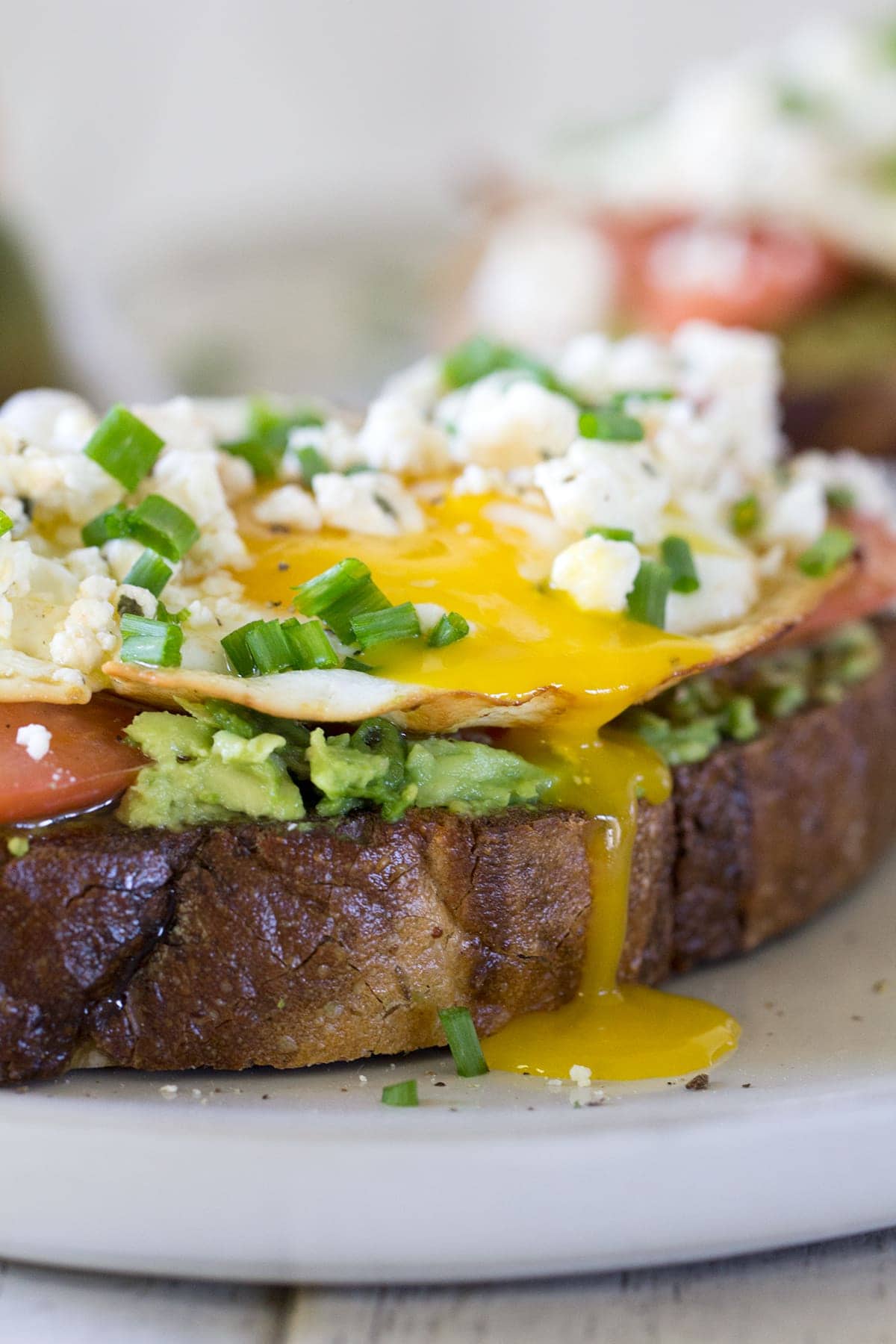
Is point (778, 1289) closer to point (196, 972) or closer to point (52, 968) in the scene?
point (196, 972)

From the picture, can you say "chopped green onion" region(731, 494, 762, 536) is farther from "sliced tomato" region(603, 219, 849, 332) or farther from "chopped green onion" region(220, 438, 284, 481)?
"sliced tomato" region(603, 219, 849, 332)

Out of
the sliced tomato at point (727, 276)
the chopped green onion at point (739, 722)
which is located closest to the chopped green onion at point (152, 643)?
the chopped green onion at point (739, 722)

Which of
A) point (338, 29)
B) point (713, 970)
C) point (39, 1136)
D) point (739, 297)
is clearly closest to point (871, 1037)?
point (713, 970)

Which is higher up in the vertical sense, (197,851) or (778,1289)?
(197,851)

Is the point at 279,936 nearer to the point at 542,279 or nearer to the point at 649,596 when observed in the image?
the point at 649,596

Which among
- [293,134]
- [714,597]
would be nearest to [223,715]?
[714,597]

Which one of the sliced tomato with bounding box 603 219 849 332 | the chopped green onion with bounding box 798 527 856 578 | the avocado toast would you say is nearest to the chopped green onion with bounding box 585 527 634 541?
the avocado toast
